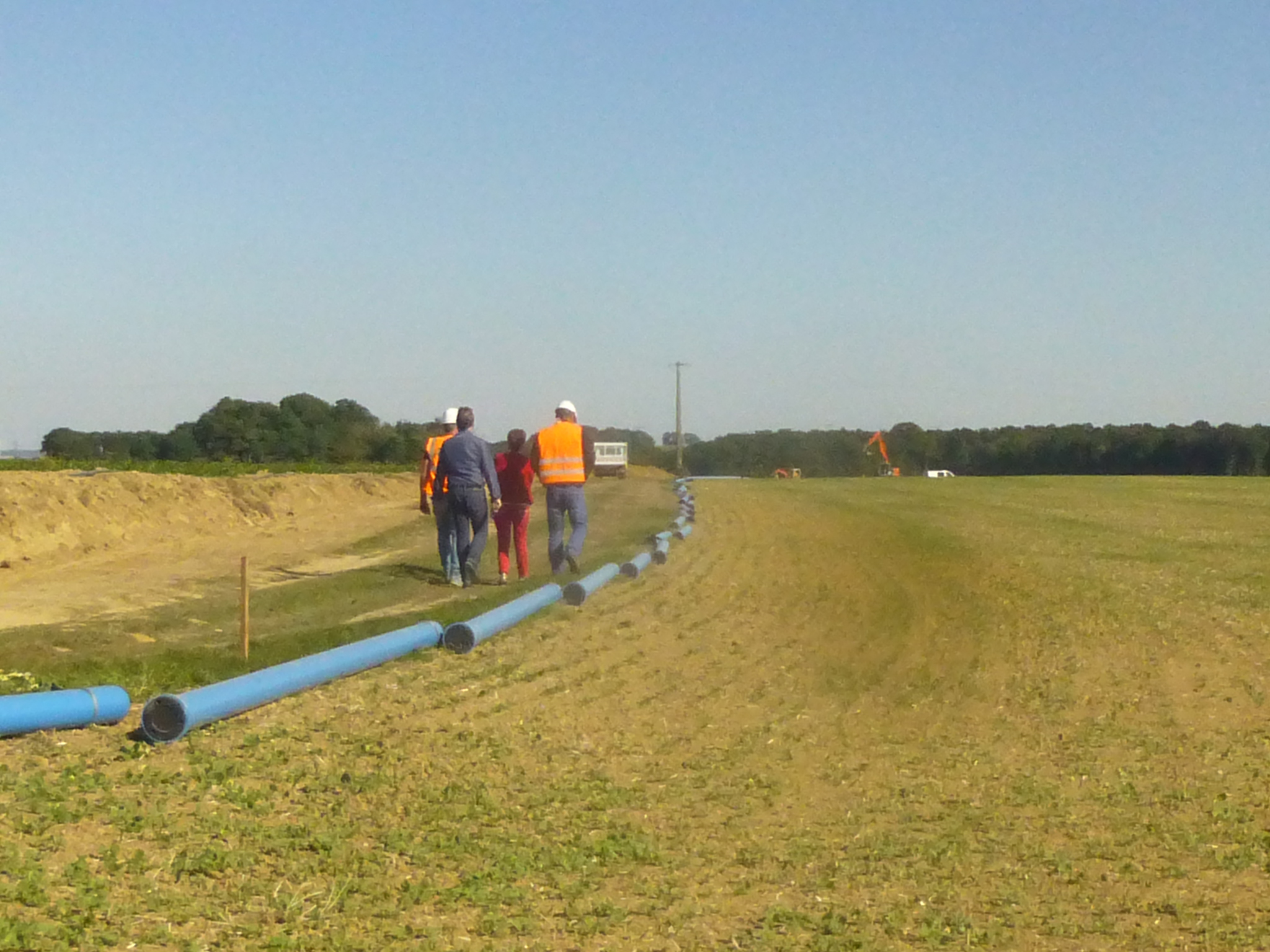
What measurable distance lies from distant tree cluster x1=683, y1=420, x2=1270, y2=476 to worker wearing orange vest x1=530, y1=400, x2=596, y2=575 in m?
87.0

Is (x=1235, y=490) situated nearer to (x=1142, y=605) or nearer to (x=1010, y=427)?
(x=1142, y=605)

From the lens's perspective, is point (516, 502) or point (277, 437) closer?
point (516, 502)

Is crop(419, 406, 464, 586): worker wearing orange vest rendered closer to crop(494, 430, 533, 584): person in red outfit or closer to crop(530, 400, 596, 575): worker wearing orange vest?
crop(494, 430, 533, 584): person in red outfit

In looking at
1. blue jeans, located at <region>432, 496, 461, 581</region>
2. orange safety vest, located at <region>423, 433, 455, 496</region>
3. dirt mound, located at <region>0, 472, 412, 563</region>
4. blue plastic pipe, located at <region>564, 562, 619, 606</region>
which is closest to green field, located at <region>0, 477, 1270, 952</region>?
blue plastic pipe, located at <region>564, 562, 619, 606</region>

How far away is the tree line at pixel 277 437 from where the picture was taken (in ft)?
268

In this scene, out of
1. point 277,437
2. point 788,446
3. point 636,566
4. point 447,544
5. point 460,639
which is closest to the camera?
point 460,639

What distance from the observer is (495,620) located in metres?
12.5

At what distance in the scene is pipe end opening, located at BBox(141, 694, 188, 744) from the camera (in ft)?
25.5

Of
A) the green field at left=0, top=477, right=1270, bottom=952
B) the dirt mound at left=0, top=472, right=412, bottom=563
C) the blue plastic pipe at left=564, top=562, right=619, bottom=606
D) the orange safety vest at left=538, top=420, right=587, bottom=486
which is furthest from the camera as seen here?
the dirt mound at left=0, top=472, right=412, bottom=563

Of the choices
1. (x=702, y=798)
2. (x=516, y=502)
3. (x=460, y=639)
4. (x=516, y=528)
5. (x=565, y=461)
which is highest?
(x=565, y=461)

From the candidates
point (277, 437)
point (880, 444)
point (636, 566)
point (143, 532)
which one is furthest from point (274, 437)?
point (636, 566)

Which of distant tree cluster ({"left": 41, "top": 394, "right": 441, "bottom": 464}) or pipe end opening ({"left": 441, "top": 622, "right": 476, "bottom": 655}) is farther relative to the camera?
distant tree cluster ({"left": 41, "top": 394, "right": 441, "bottom": 464})

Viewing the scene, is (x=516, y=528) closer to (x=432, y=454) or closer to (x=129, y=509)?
(x=432, y=454)

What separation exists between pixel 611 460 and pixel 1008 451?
217ft
